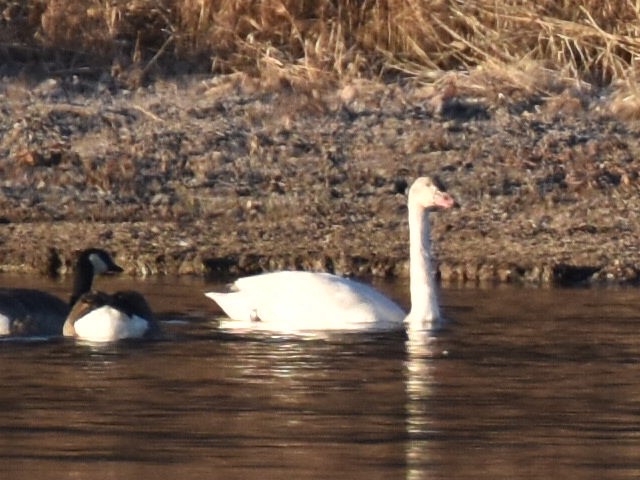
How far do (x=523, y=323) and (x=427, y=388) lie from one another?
236cm

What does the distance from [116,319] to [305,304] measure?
122cm

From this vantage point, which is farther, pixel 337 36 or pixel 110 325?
Result: pixel 337 36

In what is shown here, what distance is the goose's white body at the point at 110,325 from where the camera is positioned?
1094 centimetres

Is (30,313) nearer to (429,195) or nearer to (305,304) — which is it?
(305,304)

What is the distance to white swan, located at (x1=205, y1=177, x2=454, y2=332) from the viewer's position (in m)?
11.6

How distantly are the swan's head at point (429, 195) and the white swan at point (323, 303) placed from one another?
0.04m

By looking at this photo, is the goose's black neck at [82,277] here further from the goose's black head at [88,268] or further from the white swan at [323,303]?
the white swan at [323,303]

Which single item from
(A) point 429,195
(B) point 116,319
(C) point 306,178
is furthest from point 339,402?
(C) point 306,178

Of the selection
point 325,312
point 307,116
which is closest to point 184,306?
point 325,312

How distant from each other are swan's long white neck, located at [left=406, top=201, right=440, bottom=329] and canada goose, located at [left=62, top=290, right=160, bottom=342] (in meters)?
1.40

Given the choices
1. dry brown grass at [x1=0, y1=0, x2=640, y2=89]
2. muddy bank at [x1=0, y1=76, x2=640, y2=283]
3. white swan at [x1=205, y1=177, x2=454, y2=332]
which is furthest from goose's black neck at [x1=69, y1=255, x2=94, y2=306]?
dry brown grass at [x1=0, y1=0, x2=640, y2=89]

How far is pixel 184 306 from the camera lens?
12352 millimetres

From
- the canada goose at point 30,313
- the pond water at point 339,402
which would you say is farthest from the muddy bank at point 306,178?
the canada goose at point 30,313

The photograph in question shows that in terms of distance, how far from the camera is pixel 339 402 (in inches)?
343
